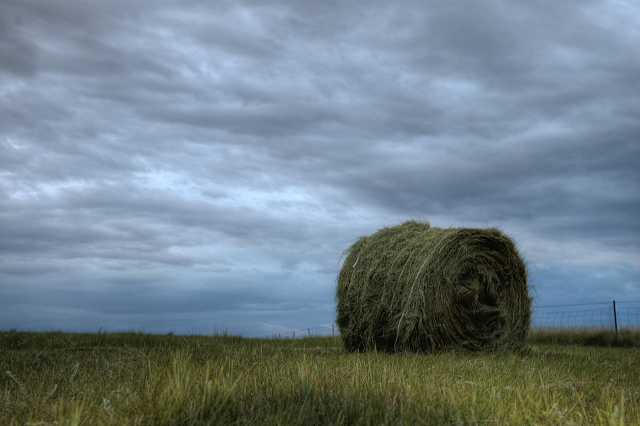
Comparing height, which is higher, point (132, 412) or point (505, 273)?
point (505, 273)

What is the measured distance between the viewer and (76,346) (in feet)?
29.0

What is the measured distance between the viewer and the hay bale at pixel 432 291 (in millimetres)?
8664

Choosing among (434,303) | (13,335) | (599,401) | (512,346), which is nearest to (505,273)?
(512,346)

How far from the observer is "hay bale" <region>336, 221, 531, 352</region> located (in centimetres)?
866

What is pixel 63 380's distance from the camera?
170 inches

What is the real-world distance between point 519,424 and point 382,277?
21.7 feet

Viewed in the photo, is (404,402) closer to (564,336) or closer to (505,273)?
(505,273)

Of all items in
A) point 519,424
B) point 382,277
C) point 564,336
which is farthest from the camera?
point 564,336

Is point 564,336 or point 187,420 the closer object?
point 187,420

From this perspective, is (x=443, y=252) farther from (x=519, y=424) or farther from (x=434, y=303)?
(x=519, y=424)

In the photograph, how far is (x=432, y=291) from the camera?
8.66 metres

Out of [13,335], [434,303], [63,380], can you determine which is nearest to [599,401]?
[63,380]

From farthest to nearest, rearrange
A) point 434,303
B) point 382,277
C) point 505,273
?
point 505,273 → point 382,277 → point 434,303

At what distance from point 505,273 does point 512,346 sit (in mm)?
1344
